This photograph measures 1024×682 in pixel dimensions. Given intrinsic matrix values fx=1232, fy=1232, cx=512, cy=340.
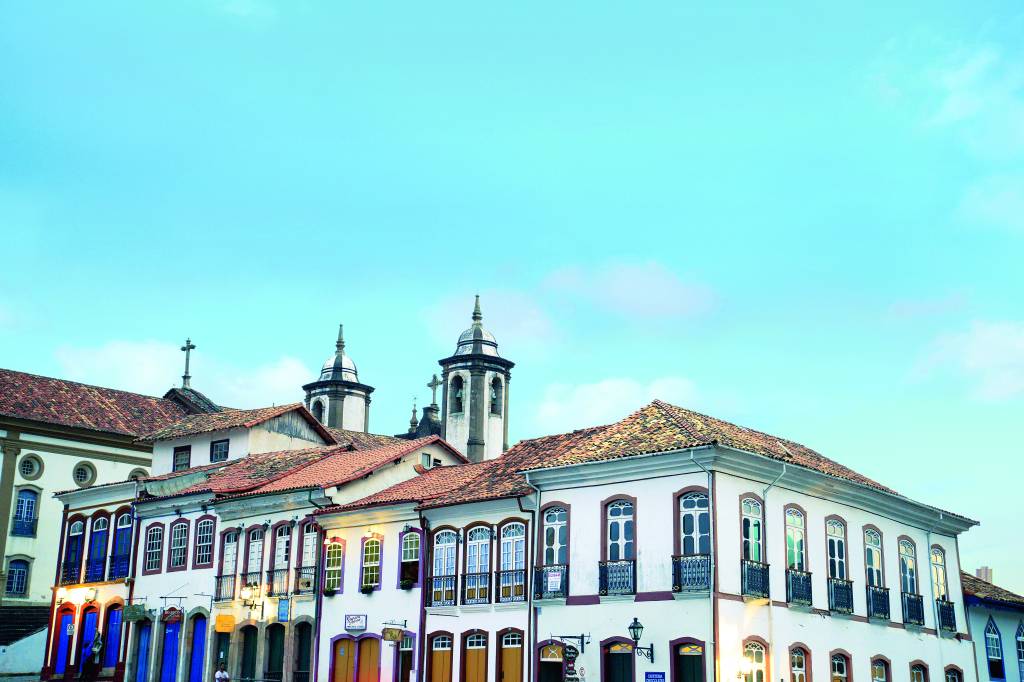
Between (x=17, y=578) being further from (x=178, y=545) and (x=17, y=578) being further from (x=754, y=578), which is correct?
(x=754, y=578)

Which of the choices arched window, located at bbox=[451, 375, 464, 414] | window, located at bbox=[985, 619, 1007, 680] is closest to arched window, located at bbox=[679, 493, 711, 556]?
window, located at bbox=[985, 619, 1007, 680]

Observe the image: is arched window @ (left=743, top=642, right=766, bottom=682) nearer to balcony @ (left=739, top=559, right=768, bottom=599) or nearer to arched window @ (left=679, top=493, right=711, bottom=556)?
balcony @ (left=739, top=559, right=768, bottom=599)

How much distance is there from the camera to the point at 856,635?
1340 inches

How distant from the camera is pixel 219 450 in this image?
49094mm

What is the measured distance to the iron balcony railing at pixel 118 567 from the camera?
1810 inches

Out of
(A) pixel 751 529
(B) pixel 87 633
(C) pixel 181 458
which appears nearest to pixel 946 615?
(A) pixel 751 529

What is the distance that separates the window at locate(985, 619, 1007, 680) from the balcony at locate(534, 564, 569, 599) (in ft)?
52.7

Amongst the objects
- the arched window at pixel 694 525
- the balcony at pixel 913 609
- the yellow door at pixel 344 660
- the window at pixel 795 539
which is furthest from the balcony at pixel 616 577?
the balcony at pixel 913 609

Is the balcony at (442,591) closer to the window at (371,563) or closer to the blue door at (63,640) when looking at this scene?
the window at (371,563)

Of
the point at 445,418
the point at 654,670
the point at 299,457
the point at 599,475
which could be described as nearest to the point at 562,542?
the point at 599,475

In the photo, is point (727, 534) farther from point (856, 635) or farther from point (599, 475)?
point (856, 635)

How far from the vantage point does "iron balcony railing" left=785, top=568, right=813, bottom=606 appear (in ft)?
105

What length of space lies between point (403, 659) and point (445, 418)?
149 ft

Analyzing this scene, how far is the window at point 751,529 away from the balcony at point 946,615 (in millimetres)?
9508
